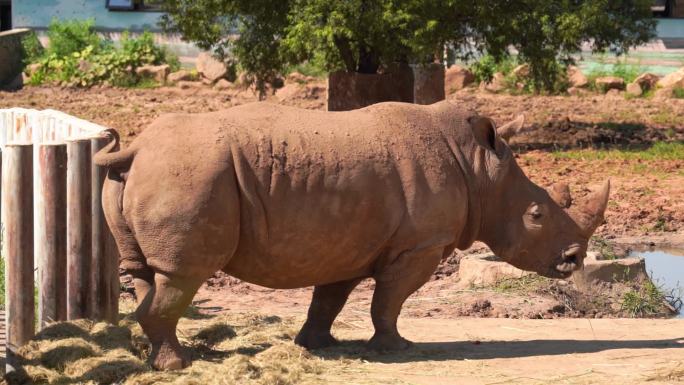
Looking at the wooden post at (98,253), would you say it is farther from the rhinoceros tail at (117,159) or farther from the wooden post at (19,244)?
the rhinoceros tail at (117,159)

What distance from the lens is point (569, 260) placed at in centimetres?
801

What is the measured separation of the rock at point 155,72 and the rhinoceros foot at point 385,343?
60.7 ft

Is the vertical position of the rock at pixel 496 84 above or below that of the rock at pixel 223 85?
above

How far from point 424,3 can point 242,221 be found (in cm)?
984

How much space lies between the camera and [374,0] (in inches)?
645

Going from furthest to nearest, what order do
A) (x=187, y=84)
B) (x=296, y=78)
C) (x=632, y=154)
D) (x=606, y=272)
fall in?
(x=296, y=78) < (x=187, y=84) < (x=632, y=154) < (x=606, y=272)

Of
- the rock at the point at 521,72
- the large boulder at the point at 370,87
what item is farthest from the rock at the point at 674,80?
the large boulder at the point at 370,87

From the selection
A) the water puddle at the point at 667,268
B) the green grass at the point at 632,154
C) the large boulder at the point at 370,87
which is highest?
the large boulder at the point at 370,87

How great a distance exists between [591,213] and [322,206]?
76.6 inches

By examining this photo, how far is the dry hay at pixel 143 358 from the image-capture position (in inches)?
263

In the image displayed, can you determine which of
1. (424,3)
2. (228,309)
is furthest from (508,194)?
(424,3)

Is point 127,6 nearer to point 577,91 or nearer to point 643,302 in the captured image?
point 577,91

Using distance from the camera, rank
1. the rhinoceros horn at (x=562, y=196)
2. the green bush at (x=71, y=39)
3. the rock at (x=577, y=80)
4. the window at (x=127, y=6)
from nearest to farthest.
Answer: the rhinoceros horn at (x=562, y=196) < the rock at (x=577, y=80) < the green bush at (x=71, y=39) < the window at (x=127, y=6)

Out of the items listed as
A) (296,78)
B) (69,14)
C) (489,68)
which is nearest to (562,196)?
(489,68)
